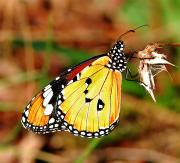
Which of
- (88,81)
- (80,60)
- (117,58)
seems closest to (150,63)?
(117,58)

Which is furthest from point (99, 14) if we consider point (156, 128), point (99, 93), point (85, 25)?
point (99, 93)

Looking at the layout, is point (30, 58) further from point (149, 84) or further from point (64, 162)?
point (149, 84)

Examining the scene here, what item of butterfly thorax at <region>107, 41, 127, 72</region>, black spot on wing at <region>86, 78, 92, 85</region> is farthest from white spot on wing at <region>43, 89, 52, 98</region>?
butterfly thorax at <region>107, 41, 127, 72</region>

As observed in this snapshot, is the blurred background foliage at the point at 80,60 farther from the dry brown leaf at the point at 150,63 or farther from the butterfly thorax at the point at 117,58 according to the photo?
the dry brown leaf at the point at 150,63

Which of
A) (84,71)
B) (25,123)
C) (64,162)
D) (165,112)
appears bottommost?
(64,162)

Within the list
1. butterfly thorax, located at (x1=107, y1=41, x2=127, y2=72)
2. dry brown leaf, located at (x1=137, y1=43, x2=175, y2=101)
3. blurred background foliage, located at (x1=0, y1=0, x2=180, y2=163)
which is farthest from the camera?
blurred background foliage, located at (x1=0, y1=0, x2=180, y2=163)

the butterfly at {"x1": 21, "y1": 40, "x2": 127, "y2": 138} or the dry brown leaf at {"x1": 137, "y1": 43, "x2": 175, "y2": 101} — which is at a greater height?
the dry brown leaf at {"x1": 137, "y1": 43, "x2": 175, "y2": 101}

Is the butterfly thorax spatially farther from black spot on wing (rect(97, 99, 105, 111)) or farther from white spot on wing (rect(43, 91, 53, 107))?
white spot on wing (rect(43, 91, 53, 107))
